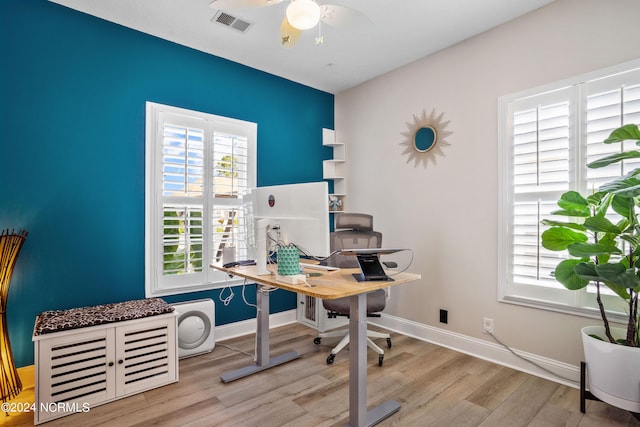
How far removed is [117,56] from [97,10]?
0.32 m

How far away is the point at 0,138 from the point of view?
2188mm

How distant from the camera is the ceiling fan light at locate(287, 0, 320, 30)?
1.58m

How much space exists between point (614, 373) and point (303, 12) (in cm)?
256

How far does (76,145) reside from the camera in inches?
96.5

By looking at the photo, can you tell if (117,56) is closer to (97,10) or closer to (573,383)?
(97,10)

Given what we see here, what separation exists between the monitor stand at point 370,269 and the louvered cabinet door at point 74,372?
1688 mm

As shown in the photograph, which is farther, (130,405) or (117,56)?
(117,56)

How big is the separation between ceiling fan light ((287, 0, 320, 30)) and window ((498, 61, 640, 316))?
1844mm

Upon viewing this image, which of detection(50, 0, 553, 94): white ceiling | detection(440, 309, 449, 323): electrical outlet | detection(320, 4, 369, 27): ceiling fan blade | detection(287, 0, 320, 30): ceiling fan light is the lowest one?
detection(440, 309, 449, 323): electrical outlet

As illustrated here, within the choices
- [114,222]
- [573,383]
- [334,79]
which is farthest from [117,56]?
[573,383]

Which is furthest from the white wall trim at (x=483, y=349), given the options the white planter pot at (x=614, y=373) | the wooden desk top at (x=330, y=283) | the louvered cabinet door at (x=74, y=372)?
the louvered cabinet door at (x=74, y=372)

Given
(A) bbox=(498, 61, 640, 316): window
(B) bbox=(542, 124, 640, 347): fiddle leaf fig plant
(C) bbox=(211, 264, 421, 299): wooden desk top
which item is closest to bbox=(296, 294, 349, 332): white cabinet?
(C) bbox=(211, 264, 421, 299): wooden desk top

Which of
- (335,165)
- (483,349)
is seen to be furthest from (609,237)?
(335,165)

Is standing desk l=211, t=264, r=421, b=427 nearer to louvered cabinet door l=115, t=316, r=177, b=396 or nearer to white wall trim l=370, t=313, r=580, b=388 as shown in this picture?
louvered cabinet door l=115, t=316, r=177, b=396
